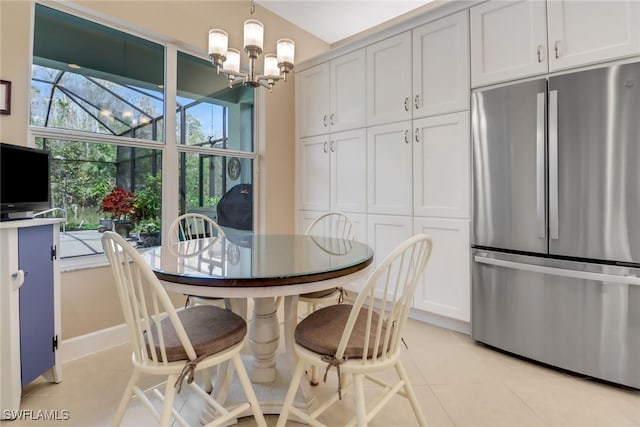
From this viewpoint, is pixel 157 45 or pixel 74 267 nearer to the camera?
pixel 74 267

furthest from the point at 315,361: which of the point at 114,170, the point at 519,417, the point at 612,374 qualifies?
the point at 114,170

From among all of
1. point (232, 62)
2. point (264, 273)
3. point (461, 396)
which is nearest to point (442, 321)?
point (461, 396)

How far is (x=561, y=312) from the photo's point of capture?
6.37ft

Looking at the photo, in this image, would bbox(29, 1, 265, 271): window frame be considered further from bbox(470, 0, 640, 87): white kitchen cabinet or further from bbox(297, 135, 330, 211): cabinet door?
bbox(470, 0, 640, 87): white kitchen cabinet

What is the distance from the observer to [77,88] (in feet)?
7.41

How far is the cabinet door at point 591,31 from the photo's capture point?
5.78 ft

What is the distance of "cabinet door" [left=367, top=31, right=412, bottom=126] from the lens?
273 centimetres

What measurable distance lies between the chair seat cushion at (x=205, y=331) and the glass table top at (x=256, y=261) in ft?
0.77

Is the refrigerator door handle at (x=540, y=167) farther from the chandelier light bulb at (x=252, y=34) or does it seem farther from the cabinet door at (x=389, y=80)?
the chandelier light bulb at (x=252, y=34)

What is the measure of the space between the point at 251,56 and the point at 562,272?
2.17 meters

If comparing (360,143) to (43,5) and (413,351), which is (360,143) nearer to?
(413,351)

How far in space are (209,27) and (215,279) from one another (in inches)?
105

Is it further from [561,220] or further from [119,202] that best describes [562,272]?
[119,202]

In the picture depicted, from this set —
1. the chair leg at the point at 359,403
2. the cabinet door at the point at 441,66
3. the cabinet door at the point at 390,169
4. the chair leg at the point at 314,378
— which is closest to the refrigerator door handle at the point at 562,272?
the cabinet door at the point at 390,169
